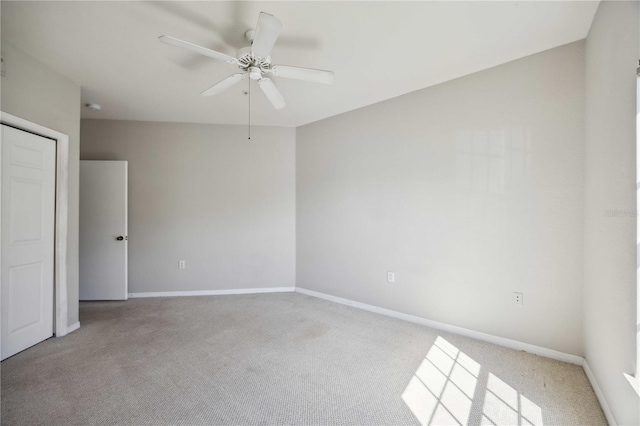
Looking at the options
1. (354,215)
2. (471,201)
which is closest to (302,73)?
(471,201)

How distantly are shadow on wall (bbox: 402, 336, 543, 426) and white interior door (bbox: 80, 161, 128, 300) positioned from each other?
391 centimetres

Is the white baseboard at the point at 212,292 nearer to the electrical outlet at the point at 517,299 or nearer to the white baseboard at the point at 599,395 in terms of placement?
the electrical outlet at the point at 517,299

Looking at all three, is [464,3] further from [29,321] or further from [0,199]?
[29,321]

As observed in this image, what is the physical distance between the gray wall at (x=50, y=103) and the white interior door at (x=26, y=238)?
0.16 meters

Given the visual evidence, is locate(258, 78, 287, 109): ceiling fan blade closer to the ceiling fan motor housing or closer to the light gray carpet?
the ceiling fan motor housing

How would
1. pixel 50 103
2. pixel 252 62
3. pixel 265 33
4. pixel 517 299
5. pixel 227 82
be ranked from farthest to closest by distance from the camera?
pixel 50 103 < pixel 517 299 < pixel 227 82 < pixel 252 62 < pixel 265 33

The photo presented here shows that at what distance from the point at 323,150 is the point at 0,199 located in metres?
3.19

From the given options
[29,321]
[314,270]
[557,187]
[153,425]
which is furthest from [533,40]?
[29,321]

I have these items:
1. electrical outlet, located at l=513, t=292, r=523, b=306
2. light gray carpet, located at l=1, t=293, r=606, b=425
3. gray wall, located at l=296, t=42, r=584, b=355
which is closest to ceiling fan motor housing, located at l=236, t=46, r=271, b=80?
gray wall, located at l=296, t=42, r=584, b=355

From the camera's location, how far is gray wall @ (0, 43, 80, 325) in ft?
7.38

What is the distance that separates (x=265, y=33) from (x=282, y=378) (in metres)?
2.25

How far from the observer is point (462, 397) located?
6.04ft

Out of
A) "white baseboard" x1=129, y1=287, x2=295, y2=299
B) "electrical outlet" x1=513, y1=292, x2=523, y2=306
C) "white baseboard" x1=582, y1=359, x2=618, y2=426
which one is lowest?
"white baseboard" x1=129, y1=287, x2=295, y2=299

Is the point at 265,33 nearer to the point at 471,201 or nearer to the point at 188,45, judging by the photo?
the point at 188,45
